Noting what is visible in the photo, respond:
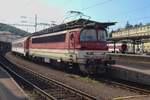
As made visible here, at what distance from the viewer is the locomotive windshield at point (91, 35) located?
22.7 m

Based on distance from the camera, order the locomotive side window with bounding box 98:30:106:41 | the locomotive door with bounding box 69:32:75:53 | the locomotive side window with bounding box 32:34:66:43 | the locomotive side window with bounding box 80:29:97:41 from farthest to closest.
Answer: the locomotive side window with bounding box 32:34:66:43
the locomotive door with bounding box 69:32:75:53
the locomotive side window with bounding box 98:30:106:41
the locomotive side window with bounding box 80:29:97:41

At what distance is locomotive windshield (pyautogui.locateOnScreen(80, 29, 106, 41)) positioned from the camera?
2266 centimetres

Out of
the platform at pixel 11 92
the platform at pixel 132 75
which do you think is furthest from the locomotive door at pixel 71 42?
the platform at pixel 11 92

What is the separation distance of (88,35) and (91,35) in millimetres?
198

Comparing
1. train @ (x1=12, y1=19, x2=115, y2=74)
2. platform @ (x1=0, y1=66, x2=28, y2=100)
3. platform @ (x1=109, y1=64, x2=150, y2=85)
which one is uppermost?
train @ (x1=12, y1=19, x2=115, y2=74)

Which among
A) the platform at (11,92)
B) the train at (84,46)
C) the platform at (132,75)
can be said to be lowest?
the platform at (11,92)

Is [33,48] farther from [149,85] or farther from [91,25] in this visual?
[149,85]

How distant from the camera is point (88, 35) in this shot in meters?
22.8

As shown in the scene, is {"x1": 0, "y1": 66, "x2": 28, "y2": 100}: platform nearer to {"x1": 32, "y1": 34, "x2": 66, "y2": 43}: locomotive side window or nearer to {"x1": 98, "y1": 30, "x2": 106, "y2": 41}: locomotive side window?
{"x1": 98, "y1": 30, "x2": 106, "y2": 41}: locomotive side window

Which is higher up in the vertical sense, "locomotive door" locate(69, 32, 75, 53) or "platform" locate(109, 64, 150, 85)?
"locomotive door" locate(69, 32, 75, 53)

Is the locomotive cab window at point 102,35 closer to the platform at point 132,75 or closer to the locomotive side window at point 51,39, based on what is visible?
the platform at point 132,75

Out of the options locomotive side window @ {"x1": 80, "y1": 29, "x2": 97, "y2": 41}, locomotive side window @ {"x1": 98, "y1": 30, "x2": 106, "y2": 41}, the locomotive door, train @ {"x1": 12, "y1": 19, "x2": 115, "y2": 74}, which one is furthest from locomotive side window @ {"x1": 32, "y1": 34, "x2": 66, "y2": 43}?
locomotive side window @ {"x1": 98, "y1": 30, "x2": 106, "y2": 41}

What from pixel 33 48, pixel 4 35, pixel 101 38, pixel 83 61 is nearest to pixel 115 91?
pixel 83 61

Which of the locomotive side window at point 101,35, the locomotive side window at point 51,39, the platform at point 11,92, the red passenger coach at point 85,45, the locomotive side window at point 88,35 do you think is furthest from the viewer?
the locomotive side window at point 51,39
